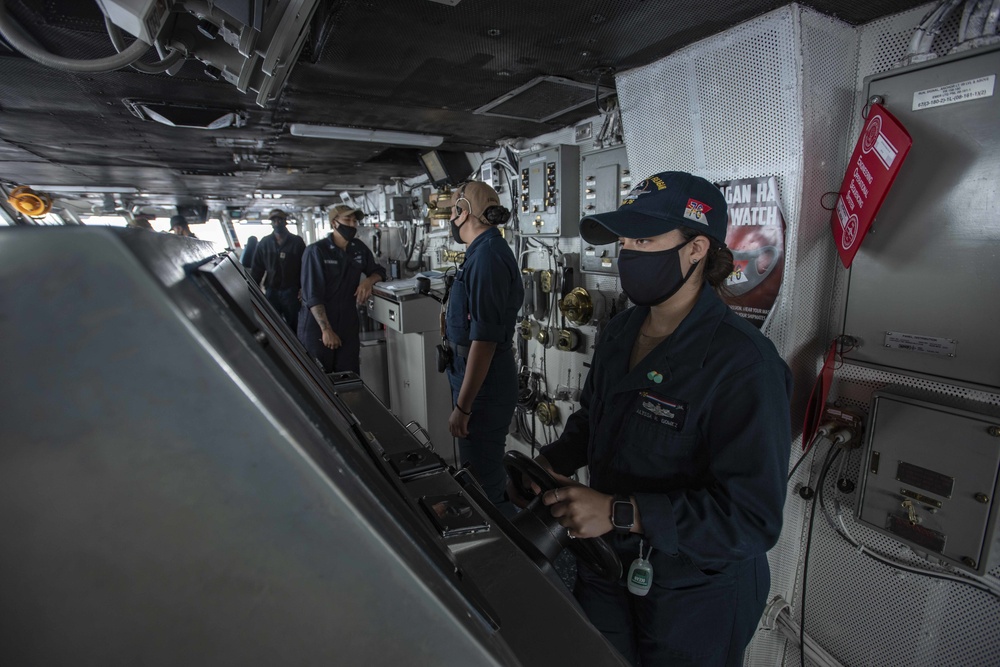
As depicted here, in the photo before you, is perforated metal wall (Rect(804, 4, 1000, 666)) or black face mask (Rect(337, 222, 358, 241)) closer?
perforated metal wall (Rect(804, 4, 1000, 666))

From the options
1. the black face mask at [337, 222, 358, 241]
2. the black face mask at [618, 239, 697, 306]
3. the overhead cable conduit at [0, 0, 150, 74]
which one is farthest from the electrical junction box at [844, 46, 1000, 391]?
the black face mask at [337, 222, 358, 241]

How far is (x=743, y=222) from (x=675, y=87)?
0.80 m

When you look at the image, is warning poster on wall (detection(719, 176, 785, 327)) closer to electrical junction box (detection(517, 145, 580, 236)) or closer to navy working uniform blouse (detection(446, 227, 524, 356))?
navy working uniform blouse (detection(446, 227, 524, 356))

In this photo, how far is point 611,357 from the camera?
1601 mm

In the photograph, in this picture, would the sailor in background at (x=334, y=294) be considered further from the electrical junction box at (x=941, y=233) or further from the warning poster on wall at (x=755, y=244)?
the electrical junction box at (x=941, y=233)

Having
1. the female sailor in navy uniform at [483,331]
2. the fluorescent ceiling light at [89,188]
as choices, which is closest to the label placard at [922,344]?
the female sailor in navy uniform at [483,331]

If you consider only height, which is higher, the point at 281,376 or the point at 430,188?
the point at 430,188

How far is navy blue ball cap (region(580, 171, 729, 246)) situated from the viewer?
4.44ft

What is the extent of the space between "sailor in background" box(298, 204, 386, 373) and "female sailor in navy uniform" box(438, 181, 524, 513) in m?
2.01

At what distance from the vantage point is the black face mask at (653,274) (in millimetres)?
1432

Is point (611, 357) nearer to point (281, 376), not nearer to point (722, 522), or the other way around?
point (722, 522)

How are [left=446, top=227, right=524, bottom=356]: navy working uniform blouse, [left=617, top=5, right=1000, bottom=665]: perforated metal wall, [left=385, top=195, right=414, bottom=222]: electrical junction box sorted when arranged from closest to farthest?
1. [left=617, top=5, right=1000, bottom=665]: perforated metal wall
2. [left=446, top=227, right=524, bottom=356]: navy working uniform blouse
3. [left=385, top=195, right=414, bottom=222]: electrical junction box

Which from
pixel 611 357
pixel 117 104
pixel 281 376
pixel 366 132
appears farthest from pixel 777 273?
pixel 117 104

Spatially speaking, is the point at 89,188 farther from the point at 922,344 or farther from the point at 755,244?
the point at 922,344
